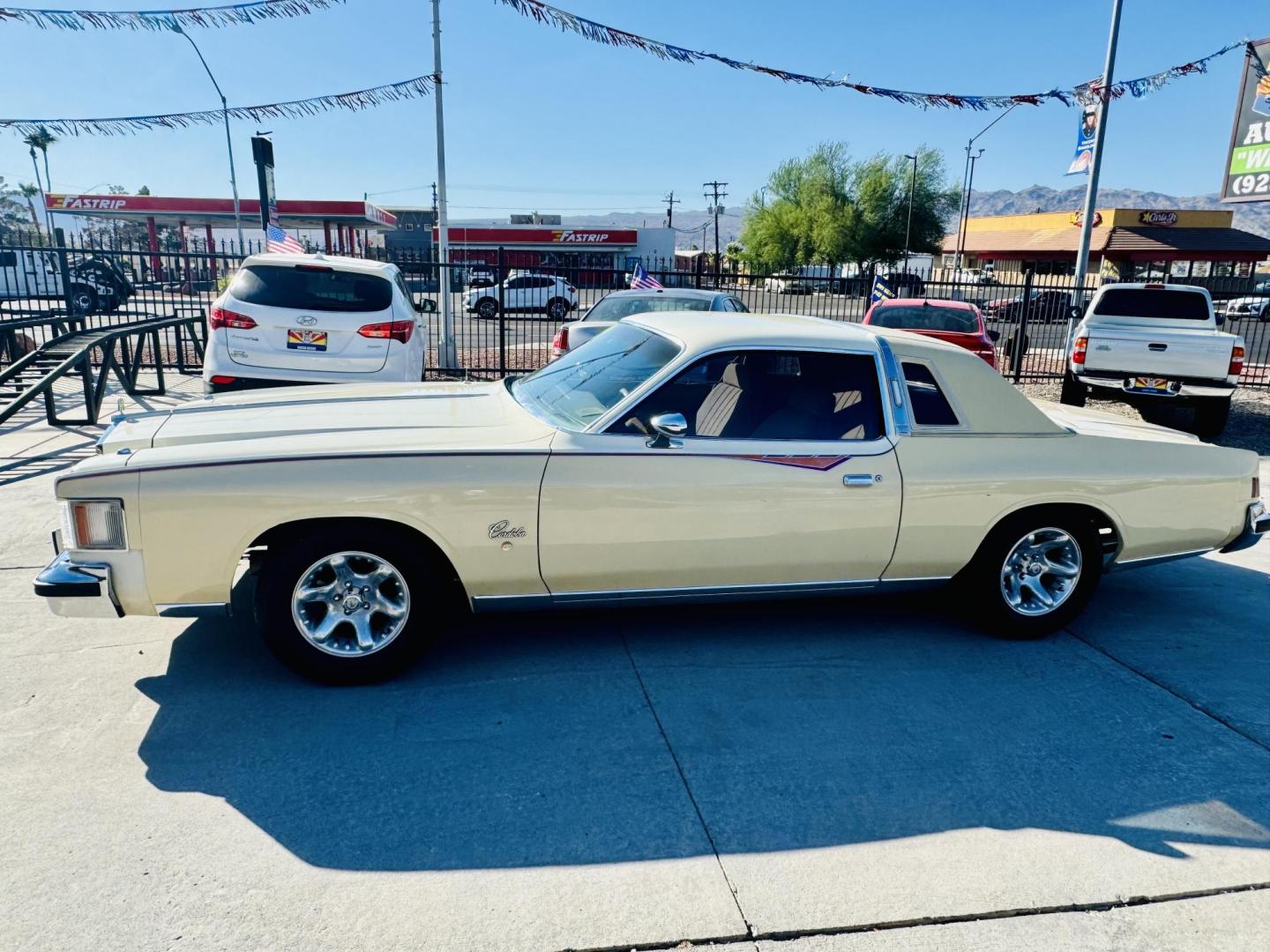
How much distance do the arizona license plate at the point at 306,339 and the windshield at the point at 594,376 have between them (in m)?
4.06

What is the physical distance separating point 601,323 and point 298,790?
7984 mm

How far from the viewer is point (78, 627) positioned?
14.3 feet

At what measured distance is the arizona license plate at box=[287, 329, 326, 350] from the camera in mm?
8320

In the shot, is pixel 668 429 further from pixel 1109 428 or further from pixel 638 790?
pixel 1109 428

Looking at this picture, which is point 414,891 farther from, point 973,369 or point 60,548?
point 973,369

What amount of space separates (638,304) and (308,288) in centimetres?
415

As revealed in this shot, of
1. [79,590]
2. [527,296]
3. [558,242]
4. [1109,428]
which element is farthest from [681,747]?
[558,242]

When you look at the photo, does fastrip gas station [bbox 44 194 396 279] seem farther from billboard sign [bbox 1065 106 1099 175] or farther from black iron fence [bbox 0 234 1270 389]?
billboard sign [bbox 1065 106 1099 175]

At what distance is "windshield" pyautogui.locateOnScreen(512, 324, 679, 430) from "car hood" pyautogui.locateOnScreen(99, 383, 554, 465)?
0.13m

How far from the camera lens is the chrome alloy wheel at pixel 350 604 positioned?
3.66 metres

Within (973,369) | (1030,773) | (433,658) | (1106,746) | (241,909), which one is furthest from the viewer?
(973,369)

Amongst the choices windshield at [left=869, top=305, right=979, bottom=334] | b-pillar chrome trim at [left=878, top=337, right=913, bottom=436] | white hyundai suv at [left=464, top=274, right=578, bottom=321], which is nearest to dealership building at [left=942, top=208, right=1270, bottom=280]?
white hyundai suv at [left=464, top=274, right=578, bottom=321]

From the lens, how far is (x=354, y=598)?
3.73 meters

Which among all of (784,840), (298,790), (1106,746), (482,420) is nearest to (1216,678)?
(1106,746)
